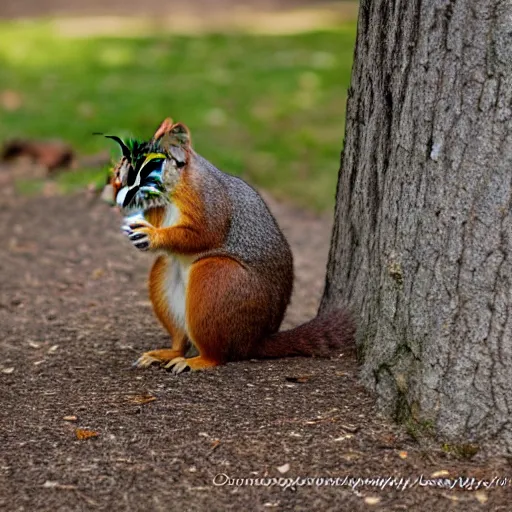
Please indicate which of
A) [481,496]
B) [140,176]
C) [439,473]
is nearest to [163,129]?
[140,176]

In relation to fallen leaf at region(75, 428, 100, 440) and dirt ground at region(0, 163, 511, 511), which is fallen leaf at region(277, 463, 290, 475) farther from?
fallen leaf at region(75, 428, 100, 440)

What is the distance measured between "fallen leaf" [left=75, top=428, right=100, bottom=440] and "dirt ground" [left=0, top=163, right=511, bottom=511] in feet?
0.05

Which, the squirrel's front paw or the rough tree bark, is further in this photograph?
the squirrel's front paw

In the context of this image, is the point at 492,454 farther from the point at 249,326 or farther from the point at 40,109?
the point at 40,109

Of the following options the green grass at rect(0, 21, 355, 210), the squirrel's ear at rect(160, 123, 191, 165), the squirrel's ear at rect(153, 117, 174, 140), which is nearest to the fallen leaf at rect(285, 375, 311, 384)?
the squirrel's ear at rect(160, 123, 191, 165)

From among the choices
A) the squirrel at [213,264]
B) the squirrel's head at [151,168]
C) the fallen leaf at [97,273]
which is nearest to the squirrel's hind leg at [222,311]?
the squirrel at [213,264]

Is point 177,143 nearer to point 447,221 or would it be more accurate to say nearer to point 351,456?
point 447,221

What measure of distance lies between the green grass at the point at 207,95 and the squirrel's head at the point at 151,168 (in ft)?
12.1

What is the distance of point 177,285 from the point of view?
431cm

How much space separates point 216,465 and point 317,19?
52.2 feet

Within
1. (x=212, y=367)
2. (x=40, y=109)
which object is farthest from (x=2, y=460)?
(x=40, y=109)

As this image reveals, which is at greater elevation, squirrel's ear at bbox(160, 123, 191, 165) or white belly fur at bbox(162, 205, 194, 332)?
squirrel's ear at bbox(160, 123, 191, 165)

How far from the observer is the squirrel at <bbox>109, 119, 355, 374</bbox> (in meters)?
4.06

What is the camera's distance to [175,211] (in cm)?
411
